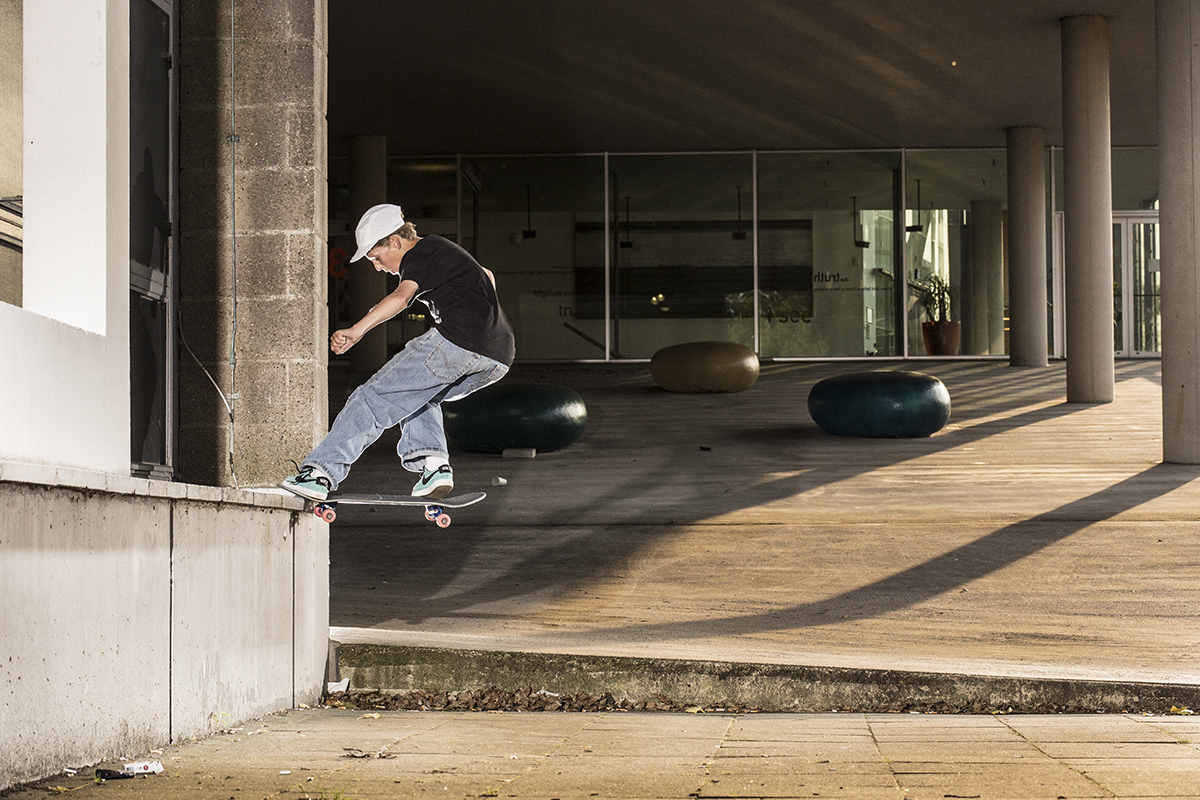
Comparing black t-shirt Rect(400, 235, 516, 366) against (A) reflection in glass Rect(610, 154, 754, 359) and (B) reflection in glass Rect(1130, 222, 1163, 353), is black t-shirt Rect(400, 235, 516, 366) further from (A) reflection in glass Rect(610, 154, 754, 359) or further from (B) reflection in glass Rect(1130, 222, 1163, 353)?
→ (B) reflection in glass Rect(1130, 222, 1163, 353)

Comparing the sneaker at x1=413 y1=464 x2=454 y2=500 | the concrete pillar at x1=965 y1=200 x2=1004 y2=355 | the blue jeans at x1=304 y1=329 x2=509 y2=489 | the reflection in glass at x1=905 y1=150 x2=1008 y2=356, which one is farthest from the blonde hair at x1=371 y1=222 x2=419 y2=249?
the concrete pillar at x1=965 y1=200 x2=1004 y2=355

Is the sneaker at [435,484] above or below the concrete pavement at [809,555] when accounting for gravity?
above

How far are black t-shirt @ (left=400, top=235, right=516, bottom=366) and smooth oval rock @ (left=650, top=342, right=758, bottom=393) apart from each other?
13.7 metres

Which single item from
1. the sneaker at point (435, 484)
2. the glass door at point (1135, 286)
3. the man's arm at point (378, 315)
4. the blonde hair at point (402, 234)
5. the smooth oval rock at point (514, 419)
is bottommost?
the sneaker at point (435, 484)

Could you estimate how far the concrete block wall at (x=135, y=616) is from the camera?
12.0 ft

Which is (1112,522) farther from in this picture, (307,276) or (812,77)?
(812,77)

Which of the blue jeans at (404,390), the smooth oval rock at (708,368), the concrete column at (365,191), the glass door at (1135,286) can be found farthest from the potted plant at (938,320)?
the blue jeans at (404,390)

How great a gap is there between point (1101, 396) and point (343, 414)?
15.4 meters

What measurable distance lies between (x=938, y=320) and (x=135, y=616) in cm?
2197

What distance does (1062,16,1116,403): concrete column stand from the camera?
17.1 metres

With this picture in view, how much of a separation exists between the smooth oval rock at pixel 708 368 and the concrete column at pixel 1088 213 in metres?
5.08

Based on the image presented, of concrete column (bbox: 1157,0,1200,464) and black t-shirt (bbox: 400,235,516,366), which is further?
concrete column (bbox: 1157,0,1200,464)

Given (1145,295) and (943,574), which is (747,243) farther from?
(943,574)

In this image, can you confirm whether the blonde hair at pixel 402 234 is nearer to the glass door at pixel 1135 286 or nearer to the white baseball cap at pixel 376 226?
the white baseball cap at pixel 376 226
